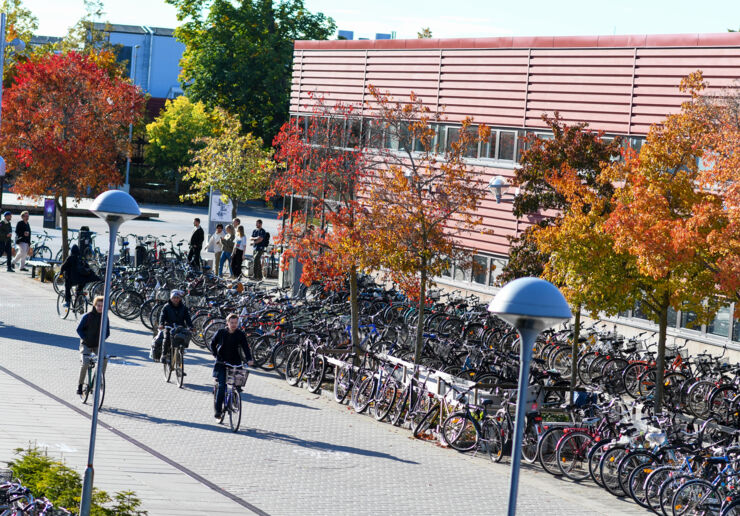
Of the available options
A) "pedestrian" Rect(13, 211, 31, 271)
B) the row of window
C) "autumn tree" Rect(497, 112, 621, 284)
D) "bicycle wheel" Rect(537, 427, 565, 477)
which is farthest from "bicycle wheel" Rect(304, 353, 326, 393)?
"pedestrian" Rect(13, 211, 31, 271)

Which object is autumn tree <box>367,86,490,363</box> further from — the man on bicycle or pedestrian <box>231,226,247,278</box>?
pedestrian <box>231,226,247,278</box>

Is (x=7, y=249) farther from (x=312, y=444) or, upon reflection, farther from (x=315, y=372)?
(x=312, y=444)

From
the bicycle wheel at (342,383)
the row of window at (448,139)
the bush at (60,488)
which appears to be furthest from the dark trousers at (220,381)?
the row of window at (448,139)

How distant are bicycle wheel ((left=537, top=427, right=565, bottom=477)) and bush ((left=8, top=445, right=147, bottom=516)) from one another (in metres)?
6.05

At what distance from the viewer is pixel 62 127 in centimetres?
2789

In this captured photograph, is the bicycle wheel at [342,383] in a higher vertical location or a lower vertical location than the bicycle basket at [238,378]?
lower

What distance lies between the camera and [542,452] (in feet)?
45.1

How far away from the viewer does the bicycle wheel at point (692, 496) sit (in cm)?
1156

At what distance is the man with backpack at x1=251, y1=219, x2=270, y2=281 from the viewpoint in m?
30.5

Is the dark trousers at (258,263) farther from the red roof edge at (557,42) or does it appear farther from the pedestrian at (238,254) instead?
the red roof edge at (557,42)

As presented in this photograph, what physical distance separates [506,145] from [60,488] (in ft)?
56.1

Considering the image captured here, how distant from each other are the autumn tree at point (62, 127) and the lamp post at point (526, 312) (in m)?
23.0

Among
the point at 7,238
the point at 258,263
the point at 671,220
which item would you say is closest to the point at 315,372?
the point at 671,220

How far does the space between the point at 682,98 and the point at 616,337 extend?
4.75m
